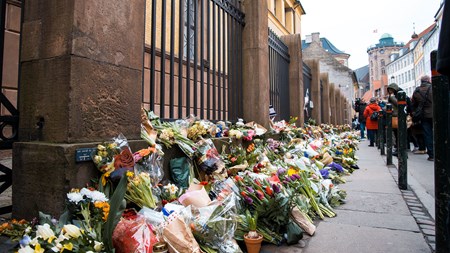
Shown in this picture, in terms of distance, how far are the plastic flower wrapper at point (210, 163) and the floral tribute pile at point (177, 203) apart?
0.04 feet

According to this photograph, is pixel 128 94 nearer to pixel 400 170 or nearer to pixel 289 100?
pixel 400 170

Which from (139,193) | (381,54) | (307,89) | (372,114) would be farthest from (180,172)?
(381,54)

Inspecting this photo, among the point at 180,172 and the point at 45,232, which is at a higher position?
the point at 180,172

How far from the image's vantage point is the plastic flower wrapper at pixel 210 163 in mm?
3676

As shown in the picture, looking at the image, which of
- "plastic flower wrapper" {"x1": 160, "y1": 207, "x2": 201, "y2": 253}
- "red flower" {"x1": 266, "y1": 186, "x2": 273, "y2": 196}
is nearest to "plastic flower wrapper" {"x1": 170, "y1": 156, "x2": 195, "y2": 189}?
"red flower" {"x1": 266, "y1": 186, "x2": 273, "y2": 196}

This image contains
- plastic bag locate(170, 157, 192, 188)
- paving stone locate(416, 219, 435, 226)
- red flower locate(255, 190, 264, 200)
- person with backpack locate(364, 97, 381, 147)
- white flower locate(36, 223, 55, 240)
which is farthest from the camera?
person with backpack locate(364, 97, 381, 147)

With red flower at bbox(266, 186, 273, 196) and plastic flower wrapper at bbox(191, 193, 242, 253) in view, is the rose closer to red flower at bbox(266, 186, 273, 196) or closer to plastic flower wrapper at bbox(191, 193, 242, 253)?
plastic flower wrapper at bbox(191, 193, 242, 253)

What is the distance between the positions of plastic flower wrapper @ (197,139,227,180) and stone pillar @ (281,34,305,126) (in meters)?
7.05

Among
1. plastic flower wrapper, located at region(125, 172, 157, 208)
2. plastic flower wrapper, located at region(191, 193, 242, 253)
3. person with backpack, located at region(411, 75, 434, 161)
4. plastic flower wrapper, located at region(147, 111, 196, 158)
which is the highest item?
person with backpack, located at region(411, 75, 434, 161)

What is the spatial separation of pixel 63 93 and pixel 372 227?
124 inches

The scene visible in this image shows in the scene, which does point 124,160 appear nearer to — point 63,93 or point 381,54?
point 63,93

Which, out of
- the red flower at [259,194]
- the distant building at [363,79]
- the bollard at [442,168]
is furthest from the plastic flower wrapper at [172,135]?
the distant building at [363,79]

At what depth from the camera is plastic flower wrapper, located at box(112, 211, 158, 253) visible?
6.37ft

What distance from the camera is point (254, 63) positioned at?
6.43m
